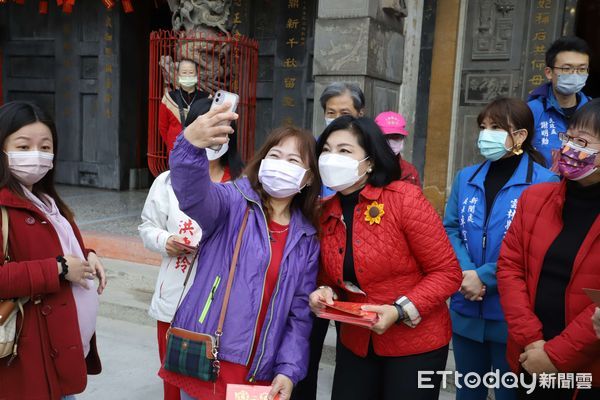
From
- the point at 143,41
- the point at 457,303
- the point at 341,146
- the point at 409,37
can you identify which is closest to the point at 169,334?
the point at 341,146

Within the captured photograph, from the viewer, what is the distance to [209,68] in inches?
221

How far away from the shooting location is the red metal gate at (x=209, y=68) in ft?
18.2

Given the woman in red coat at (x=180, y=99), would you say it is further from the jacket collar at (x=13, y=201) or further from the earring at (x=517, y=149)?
the earring at (x=517, y=149)

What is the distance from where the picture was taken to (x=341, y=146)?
2.08 m

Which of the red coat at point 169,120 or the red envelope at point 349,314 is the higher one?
the red coat at point 169,120

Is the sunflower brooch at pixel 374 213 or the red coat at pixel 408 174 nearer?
the sunflower brooch at pixel 374 213

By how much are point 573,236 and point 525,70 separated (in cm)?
364

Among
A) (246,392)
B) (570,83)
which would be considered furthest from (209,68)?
(246,392)

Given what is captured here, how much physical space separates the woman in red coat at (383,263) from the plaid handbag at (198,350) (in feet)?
1.08

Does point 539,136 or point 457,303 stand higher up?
point 539,136

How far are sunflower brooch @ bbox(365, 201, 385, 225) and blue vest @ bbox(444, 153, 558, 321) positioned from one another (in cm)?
64

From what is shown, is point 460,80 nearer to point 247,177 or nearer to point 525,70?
point 525,70

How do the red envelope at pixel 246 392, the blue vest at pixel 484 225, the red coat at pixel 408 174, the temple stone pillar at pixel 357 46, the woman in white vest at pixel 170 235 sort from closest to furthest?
1. the red envelope at pixel 246 392
2. the blue vest at pixel 484 225
3. the woman in white vest at pixel 170 235
4. the red coat at pixel 408 174
5. the temple stone pillar at pixel 357 46

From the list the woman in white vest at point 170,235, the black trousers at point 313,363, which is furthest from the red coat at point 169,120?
the black trousers at point 313,363
